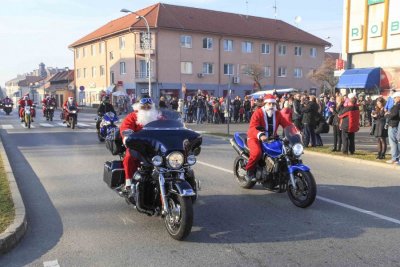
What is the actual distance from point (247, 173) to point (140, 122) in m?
2.38

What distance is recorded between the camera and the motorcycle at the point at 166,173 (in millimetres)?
5129

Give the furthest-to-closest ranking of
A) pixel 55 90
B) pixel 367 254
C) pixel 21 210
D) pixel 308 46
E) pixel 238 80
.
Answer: pixel 55 90 < pixel 308 46 < pixel 238 80 < pixel 21 210 < pixel 367 254

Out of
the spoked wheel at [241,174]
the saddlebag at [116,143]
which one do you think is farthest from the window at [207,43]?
the saddlebag at [116,143]

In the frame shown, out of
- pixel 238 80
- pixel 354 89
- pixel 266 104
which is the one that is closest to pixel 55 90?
pixel 238 80

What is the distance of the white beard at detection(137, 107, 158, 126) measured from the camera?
617 centimetres

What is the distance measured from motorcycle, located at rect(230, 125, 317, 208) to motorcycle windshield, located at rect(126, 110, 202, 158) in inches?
75.5

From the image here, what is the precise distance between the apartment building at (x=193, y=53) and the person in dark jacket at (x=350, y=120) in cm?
3410

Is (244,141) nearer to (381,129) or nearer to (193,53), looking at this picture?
(381,129)

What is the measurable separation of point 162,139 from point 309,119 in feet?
31.6

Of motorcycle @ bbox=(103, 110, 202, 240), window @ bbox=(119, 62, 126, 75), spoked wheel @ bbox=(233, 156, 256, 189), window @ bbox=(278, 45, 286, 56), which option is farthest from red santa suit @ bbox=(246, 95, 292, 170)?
window @ bbox=(278, 45, 286, 56)

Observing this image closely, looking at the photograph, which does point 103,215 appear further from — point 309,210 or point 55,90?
point 55,90

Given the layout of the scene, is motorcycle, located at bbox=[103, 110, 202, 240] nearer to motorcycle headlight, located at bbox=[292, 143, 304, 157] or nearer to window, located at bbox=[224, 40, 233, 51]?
motorcycle headlight, located at bbox=[292, 143, 304, 157]

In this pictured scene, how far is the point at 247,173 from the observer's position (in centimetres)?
766

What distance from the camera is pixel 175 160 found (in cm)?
525
